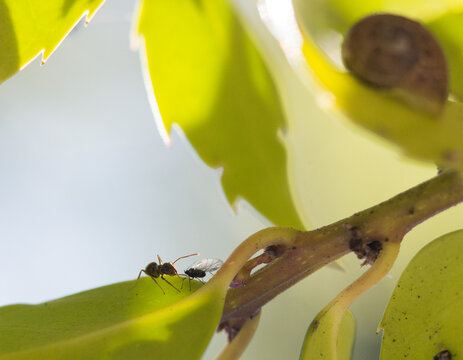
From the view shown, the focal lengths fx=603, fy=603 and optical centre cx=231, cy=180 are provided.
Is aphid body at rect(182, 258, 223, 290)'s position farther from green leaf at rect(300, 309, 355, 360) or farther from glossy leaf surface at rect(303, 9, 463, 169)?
glossy leaf surface at rect(303, 9, 463, 169)

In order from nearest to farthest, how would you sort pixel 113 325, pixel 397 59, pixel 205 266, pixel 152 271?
pixel 397 59, pixel 113 325, pixel 152 271, pixel 205 266

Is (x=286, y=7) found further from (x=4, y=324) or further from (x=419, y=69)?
(x=4, y=324)

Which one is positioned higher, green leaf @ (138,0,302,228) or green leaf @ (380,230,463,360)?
green leaf @ (138,0,302,228)

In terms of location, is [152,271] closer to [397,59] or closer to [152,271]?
[152,271]

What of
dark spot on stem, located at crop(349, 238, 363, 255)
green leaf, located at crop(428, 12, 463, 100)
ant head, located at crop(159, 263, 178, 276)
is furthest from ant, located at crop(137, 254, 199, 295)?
green leaf, located at crop(428, 12, 463, 100)

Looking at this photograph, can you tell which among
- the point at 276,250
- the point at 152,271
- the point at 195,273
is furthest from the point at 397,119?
the point at 195,273

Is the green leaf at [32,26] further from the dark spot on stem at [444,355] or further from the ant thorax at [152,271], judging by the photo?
the dark spot on stem at [444,355]

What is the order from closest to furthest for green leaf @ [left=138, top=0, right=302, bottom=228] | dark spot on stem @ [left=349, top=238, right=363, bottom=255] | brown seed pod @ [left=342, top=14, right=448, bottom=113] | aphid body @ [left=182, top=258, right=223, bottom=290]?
brown seed pod @ [left=342, top=14, right=448, bottom=113]
dark spot on stem @ [left=349, top=238, right=363, bottom=255]
green leaf @ [left=138, top=0, right=302, bottom=228]
aphid body @ [left=182, top=258, right=223, bottom=290]
